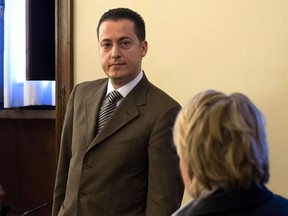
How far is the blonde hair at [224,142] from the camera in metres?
0.85

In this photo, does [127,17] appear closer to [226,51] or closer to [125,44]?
[125,44]

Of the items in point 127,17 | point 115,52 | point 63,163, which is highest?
point 127,17

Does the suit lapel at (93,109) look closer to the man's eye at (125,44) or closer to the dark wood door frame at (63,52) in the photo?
the man's eye at (125,44)

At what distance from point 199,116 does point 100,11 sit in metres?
1.47

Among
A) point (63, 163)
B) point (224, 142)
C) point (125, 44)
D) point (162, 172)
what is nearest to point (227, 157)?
point (224, 142)

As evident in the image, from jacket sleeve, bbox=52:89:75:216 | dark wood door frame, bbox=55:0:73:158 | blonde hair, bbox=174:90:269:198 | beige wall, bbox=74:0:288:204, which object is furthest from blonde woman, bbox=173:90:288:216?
dark wood door frame, bbox=55:0:73:158

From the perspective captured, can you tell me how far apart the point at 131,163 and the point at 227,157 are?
0.60 m

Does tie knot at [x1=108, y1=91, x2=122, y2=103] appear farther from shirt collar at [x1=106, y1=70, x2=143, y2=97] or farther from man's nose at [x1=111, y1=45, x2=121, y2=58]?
man's nose at [x1=111, y1=45, x2=121, y2=58]

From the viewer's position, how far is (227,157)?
85 centimetres

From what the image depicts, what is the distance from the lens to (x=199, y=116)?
2.86 feet

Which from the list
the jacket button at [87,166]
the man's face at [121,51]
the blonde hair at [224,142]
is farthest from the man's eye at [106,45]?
the blonde hair at [224,142]

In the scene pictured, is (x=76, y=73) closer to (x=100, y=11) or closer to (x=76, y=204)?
(x=100, y=11)

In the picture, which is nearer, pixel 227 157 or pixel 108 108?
pixel 227 157

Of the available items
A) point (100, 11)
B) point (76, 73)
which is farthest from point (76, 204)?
point (100, 11)
